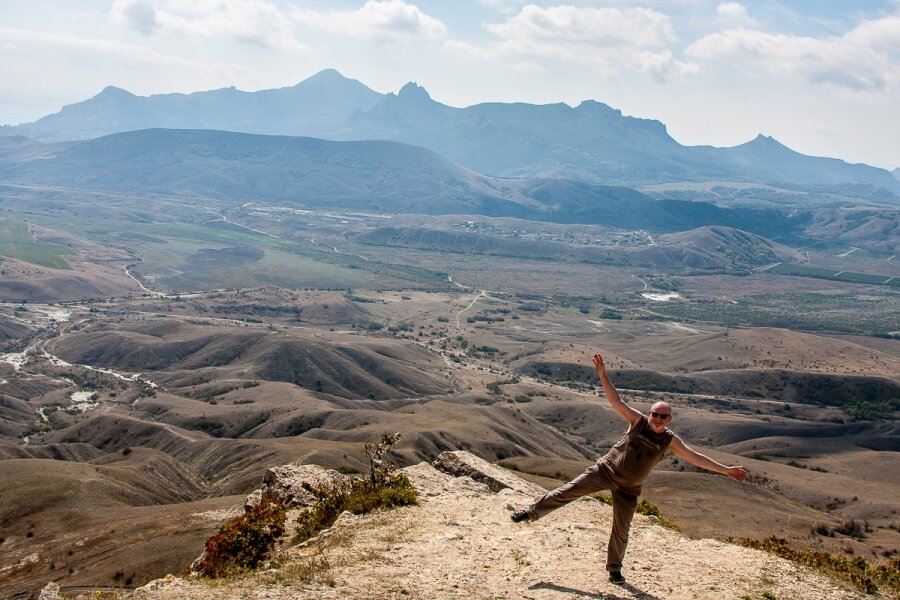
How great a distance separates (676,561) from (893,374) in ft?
380

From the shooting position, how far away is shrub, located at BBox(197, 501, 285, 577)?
43.8 ft

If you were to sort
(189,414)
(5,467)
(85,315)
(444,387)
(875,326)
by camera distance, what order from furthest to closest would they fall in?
1. (875,326)
2. (85,315)
3. (444,387)
4. (189,414)
5. (5,467)

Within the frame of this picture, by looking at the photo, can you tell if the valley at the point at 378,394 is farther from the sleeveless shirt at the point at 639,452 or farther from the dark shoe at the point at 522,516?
the sleeveless shirt at the point at 639,452

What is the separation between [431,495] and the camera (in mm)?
17797

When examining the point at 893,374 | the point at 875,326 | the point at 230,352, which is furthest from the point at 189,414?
the point at 875,326

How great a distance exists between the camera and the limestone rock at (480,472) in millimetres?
20562

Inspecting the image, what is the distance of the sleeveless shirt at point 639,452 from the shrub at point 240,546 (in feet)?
23.1

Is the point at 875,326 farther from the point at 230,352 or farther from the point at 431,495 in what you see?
the point at 431,495

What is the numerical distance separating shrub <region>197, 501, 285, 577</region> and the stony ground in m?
0.52

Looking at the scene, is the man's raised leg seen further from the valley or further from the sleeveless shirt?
the valley

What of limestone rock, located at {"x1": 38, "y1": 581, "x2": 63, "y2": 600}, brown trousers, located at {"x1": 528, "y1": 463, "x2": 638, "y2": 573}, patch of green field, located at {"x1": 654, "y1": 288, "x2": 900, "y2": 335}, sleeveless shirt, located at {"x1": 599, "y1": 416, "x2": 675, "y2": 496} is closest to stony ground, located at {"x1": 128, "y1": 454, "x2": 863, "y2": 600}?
brown trousers, located at {"x1": 528, "y1": 463, "x2": 638, "y2": 573}

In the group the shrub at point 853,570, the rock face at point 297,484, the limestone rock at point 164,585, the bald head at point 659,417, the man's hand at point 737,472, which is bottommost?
the rock face at point 297,484

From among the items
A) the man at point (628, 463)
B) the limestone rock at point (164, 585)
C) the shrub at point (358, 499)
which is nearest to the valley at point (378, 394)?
the shrub at point (358, 499)

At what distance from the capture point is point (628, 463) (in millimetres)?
11305
